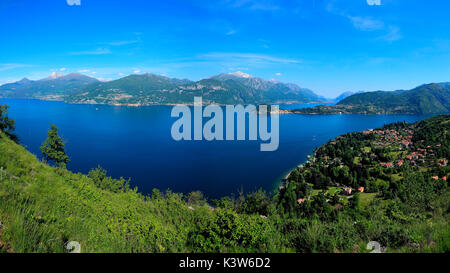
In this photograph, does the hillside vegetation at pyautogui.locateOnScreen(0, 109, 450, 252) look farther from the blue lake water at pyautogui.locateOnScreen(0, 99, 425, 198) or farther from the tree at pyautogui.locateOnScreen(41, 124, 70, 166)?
the blue lake water at pyautogui.locateOnScreen(0, 99, 425, 198)

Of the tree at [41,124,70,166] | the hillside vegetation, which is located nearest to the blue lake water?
the tree at [41,124,70,166]

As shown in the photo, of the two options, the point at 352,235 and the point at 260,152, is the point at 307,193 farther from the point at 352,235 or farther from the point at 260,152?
the point at 352,235

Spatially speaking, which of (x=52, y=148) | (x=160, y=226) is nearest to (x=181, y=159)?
(x=52, y=148)

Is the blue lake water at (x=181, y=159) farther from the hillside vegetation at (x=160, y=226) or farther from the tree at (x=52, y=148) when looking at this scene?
the hillside vegetation at (x=160, y=226)

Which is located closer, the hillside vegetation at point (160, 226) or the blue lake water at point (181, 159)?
the hillside vegetation at point (160, 226)

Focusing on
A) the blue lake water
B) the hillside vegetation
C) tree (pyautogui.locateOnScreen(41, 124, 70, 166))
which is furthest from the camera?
the blue lake water

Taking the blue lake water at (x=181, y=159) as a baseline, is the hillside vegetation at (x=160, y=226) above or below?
above

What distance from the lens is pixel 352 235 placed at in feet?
14.7

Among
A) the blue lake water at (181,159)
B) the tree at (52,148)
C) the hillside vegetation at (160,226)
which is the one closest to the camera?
the hillside vegetation at (160,226)

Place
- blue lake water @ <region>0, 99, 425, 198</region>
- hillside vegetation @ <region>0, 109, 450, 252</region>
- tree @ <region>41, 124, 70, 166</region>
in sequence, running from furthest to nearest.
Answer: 1. blue lake water @ <region>0, 99, 425, 198</region>
2. tree @ <region>41, 124, 70, 166</region>
3. hillside vegetation @ <region>0, 109, 450, 252</region>

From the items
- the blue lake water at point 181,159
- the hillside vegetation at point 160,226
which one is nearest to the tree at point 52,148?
the blue lake water at point 181,159

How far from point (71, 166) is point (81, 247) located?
59.1m

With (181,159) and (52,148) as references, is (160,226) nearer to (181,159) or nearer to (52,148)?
(52,148)
